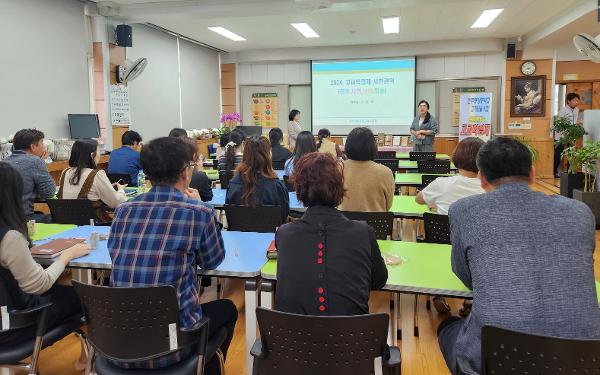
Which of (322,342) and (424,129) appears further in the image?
(424,129)

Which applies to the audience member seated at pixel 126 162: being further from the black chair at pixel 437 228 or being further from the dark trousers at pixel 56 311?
the black chair at pixel 437 228

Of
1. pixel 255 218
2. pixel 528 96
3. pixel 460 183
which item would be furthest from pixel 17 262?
pixel 528 96

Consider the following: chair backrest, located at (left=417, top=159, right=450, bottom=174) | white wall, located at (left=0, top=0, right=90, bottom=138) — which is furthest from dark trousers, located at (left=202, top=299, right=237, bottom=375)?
white wall, located at (left=0, top=0, right=90, bottom=138)

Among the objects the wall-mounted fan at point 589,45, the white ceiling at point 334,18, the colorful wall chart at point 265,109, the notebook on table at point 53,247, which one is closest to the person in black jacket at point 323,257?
the notebook on table at point 53,247

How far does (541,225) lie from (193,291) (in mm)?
1280

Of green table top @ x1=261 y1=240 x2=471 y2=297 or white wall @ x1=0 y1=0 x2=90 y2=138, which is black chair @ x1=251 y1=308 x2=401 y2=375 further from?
white wall @ x1=0 y1=0 x2=90 y2=138

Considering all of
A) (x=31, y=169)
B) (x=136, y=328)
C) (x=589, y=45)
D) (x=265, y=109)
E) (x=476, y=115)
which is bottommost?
(x=136, y=328)

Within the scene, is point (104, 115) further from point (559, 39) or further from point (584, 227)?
point (559, 39)

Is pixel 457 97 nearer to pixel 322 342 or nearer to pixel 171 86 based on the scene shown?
pixel 171 86

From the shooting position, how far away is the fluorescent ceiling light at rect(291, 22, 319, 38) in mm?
8395

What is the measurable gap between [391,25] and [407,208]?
19.9 feet

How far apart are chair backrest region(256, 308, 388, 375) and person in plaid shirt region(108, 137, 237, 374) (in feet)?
1.46

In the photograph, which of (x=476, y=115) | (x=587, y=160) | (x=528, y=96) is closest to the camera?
(x=587, y=160)

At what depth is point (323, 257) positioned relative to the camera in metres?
1.66
